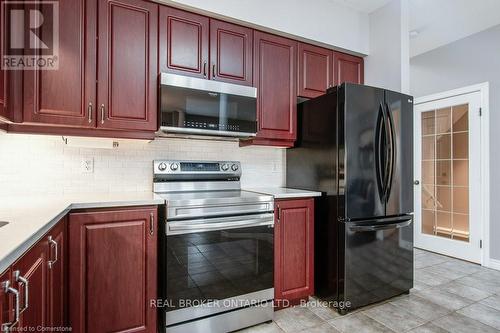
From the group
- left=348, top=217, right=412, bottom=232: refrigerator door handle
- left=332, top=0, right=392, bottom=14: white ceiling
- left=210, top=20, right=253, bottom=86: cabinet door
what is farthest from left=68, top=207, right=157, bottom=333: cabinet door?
left=332, top=0, right=392, bottom=14: white ceiling

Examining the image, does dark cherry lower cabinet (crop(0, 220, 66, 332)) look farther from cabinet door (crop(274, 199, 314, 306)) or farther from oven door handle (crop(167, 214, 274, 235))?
cabinet door (crop(274, 199, 314, 306))

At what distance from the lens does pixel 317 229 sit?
2.40 m

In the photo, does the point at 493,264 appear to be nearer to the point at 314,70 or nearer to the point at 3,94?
the point at 314,70

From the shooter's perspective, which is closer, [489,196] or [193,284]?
[193,284]

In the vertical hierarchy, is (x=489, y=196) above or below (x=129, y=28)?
below

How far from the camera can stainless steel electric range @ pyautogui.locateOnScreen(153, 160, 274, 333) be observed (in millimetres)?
1751

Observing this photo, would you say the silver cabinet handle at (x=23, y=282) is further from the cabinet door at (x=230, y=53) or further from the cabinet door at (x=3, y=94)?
the cabinet door at (x=230, y=53)

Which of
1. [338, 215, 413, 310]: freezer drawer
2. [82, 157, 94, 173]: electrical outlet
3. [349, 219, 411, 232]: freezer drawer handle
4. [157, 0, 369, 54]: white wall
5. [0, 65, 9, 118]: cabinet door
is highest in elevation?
[157, 0, 369, 54]: white wall

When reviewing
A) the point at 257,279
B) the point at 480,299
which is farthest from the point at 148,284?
the point at 480,299

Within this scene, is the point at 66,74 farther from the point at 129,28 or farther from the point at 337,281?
the point at 337,281

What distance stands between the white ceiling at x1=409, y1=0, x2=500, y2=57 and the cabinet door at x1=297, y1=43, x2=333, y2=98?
103 cm

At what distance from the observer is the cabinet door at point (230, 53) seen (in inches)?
87.4

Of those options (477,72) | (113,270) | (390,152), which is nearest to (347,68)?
(390,152)

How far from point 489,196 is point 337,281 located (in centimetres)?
239
